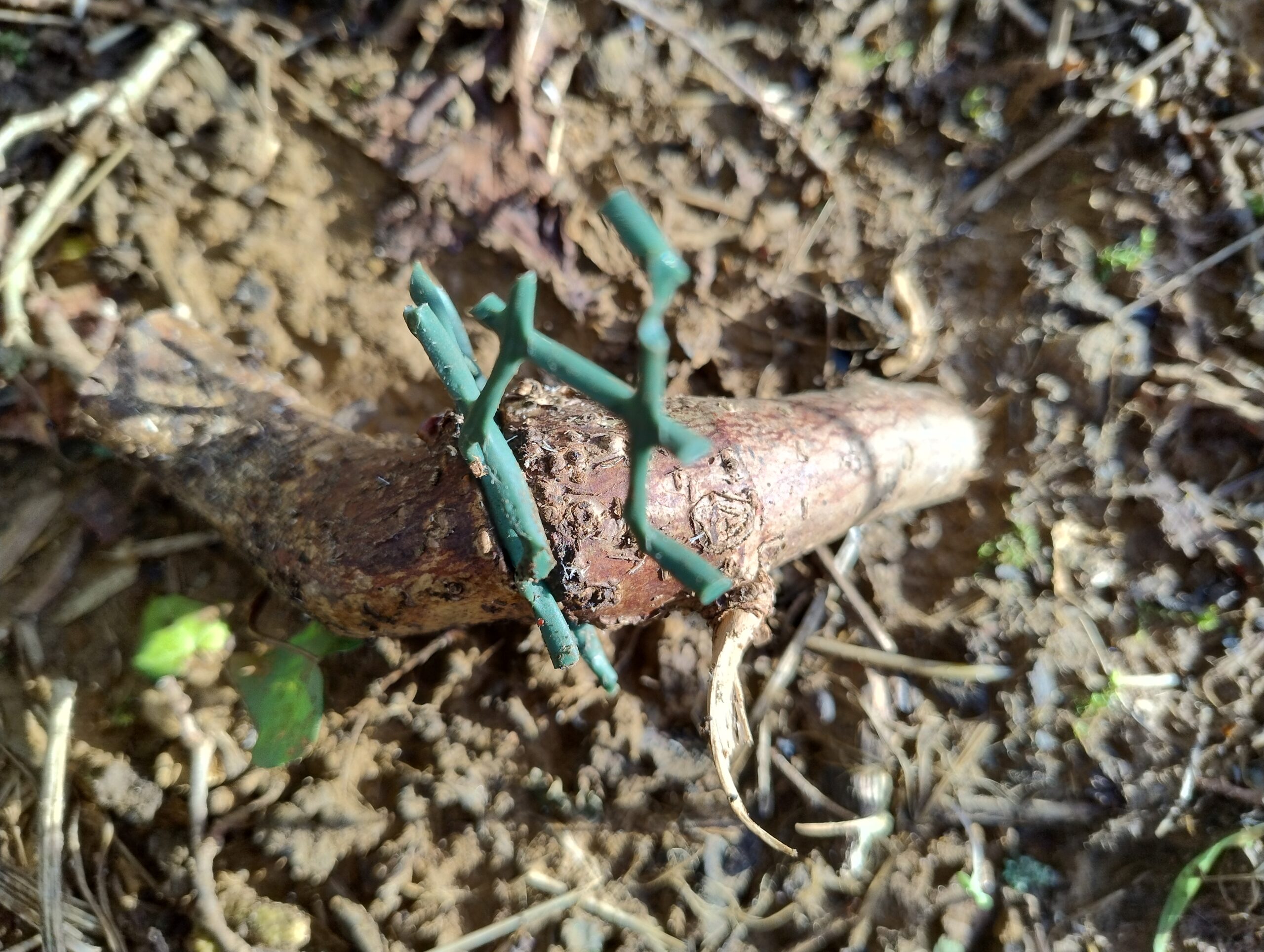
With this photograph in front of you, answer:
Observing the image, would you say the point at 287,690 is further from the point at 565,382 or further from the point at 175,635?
the point at 565,382

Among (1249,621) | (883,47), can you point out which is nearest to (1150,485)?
(1249,621)

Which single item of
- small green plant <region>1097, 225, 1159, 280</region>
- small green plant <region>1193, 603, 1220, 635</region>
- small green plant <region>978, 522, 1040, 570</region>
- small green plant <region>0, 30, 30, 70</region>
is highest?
small green plant <region>0, 30, 30, 70</region>

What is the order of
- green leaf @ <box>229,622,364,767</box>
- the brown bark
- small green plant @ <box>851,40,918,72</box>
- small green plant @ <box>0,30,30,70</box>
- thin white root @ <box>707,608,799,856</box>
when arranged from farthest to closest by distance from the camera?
small green plant @ <box>851,40,918,72</box>
small green plant @ <box>0,30,30,70</box>
green leaf @ <box>229,622,364,767</box>
thin white root @ <box>707,608,799,856</box>
the brown bark

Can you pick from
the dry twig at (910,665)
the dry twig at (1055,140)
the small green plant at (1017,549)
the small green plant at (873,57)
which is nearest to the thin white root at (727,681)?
the dry twig at (910,665)

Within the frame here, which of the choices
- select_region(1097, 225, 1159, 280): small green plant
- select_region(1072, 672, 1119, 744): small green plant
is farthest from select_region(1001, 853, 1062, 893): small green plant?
select_region(1097, 225, 1159, 280): small green plant

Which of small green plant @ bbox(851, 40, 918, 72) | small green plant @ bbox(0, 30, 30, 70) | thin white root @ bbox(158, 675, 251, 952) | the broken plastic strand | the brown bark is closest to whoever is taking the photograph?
the broken plastic strand

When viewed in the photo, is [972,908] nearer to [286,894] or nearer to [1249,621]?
[1249,621]

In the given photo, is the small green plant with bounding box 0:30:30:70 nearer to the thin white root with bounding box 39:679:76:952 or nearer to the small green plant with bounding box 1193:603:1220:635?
the thin white root with bounding box 39:679:76:952
